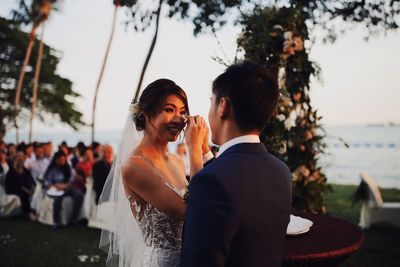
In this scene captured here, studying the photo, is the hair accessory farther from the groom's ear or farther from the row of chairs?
the row of chairs

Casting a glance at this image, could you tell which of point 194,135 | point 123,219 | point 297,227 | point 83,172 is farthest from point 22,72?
point 194,135

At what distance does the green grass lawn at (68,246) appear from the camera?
608 centimetres

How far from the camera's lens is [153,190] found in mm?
2240

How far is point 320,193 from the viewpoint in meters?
5.34

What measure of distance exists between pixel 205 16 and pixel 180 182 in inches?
119

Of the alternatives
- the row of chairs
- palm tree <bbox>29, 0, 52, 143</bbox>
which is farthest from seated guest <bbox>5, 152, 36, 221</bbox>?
palm tree <bbox>29, 0, 52, 143</bbox>

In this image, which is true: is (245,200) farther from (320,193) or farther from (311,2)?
(311,2)

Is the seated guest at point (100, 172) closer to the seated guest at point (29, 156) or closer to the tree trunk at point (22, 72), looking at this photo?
the seated guest at point (29, 156)

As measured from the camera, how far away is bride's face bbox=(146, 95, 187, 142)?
8.34 ft

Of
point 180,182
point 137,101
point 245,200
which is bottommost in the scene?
point 180,182

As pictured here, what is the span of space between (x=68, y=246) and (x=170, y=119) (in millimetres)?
5620

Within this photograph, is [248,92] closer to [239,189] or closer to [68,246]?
[239,189]

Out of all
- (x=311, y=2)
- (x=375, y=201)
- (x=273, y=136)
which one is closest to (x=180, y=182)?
(x=273, y=136)

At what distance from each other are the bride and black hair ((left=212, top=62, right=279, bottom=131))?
1.87 ft
